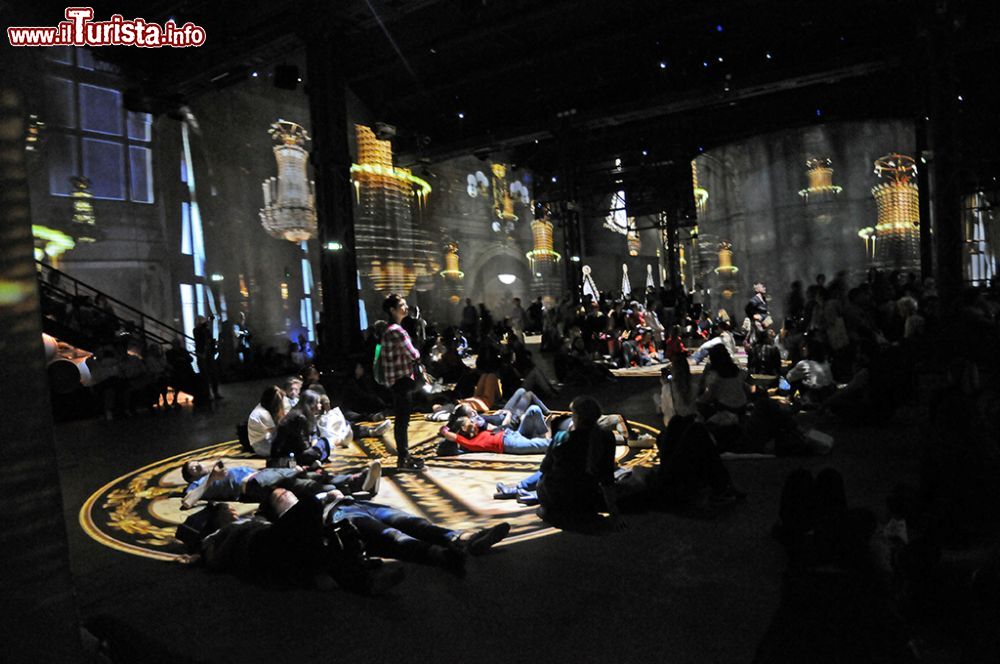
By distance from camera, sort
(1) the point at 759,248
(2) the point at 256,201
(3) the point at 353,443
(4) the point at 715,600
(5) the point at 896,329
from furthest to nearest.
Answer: (1) the point at 759,248, (2) the point at 256,201, (5) the point at 896,329, (3) the point at 353,443, (4) the point at 715,600

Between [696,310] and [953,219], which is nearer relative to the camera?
[953,219]

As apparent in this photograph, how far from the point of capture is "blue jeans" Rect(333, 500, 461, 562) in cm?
351

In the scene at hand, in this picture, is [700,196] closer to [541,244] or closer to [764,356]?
[541,244]

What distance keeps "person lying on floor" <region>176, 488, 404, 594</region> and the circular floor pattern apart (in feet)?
2.12

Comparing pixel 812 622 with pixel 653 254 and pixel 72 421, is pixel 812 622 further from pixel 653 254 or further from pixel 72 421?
pixel 653 254

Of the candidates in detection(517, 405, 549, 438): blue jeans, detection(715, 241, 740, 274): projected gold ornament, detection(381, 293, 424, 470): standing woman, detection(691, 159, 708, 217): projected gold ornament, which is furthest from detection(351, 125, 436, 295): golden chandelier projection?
detection(517, 405, 549, 438): blue jeans

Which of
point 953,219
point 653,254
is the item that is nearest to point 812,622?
point 953,219

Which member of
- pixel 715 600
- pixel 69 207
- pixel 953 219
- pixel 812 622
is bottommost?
pixel 715 600

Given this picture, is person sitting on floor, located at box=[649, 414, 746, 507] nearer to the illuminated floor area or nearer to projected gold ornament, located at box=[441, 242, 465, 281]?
the illuminated floor area

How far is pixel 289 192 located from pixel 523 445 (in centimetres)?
1218

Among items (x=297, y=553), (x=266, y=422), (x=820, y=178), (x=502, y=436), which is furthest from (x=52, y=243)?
(x=820, y=178)

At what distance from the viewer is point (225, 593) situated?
339 centimetres

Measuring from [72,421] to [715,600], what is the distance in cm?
1057

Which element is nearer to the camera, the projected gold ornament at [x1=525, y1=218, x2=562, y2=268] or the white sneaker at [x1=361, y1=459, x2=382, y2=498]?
the white sneaker at [x1=361, y1=459, x2=382, y2=498]
